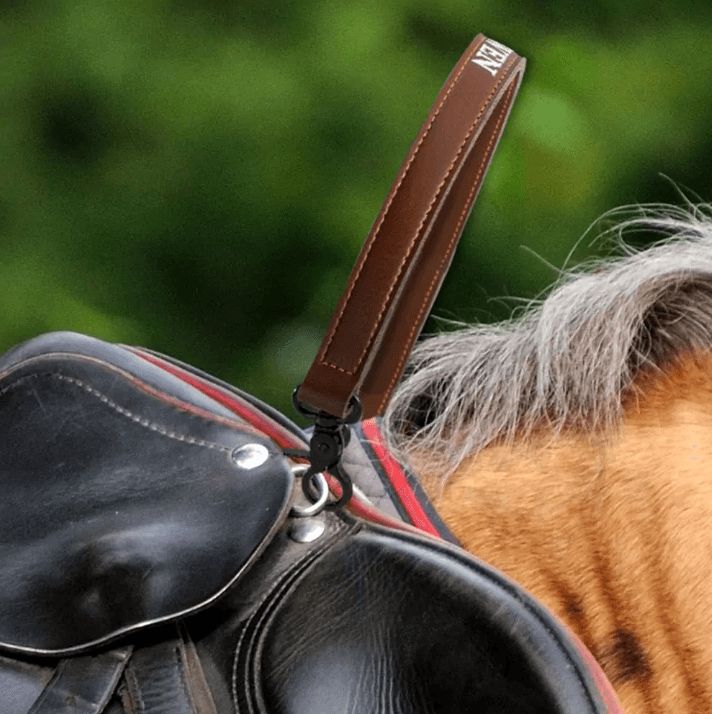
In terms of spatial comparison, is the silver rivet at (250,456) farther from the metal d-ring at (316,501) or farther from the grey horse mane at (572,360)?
the grey horse mane at (572,360)

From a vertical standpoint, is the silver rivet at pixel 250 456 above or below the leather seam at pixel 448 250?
below

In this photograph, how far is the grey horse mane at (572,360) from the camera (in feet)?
2.27

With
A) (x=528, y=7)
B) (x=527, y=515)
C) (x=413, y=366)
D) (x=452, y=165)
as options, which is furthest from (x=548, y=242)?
(x=452, y=165)

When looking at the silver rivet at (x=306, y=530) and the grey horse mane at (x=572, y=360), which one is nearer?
the silver rivet at (x=306, y=530)

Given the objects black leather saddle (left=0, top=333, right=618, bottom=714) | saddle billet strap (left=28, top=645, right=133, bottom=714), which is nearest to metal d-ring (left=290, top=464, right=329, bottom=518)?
black leather saddle (left=0, top=333, right=618, bottom=714)

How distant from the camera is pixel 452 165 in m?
0.49

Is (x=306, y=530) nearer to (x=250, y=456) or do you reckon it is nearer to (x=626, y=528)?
(x=250, y=456)

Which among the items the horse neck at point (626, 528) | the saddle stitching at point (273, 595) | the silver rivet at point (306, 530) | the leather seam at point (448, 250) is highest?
the leather seam at point (448, 250)

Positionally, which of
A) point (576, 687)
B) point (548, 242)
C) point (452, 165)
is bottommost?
point (548, 242)

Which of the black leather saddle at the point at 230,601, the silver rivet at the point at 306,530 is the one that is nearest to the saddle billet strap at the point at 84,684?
the black leather saddle at the point at 230,601

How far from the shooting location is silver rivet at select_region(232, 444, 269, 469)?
54cm

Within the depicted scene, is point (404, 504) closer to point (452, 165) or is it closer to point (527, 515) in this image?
point (527, 515)

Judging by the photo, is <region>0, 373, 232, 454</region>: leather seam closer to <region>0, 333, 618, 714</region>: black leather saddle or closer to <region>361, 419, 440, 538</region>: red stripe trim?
<region>0, 333, 618, 714</region>: black leather saddle

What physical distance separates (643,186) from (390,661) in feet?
4.30
